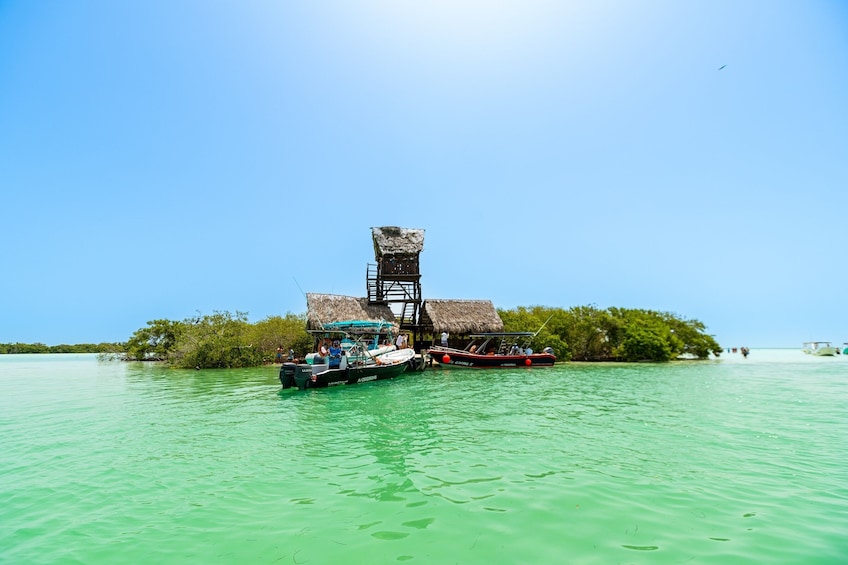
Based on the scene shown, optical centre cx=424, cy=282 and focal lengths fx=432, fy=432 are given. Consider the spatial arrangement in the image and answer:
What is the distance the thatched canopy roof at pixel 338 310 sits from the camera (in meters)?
26.0

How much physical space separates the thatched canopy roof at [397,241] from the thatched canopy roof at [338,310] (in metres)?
4.13

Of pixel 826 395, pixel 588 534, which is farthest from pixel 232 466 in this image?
pixel 826 395

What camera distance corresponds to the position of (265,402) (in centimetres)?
1411

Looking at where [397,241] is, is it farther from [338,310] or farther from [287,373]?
[287,373]

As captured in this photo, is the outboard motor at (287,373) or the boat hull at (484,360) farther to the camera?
the boat hull at (484,360)

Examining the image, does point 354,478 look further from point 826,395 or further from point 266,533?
point 826,395

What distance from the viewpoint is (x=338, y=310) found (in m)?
27.0

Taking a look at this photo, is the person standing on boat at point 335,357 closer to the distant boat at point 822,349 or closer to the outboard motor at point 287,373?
the outboard motor at point 287,373

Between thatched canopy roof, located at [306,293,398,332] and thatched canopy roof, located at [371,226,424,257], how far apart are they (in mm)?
4126

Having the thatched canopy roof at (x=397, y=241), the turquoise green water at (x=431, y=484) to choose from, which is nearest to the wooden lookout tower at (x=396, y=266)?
the thatched canopy roof at (x=397, y=241)

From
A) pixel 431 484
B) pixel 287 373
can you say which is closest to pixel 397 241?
pixel 287 373

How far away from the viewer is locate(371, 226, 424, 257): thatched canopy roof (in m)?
30.7

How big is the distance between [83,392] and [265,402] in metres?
9.00

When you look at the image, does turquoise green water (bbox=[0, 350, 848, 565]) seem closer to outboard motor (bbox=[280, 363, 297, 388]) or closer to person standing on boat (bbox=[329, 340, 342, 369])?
outboard motor (bbox=[280, 363, 297, 388])
